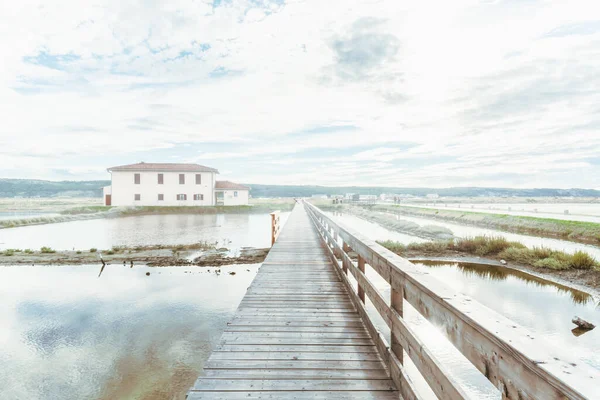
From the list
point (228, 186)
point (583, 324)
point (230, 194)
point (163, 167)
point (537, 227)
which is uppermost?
point (163, 167)

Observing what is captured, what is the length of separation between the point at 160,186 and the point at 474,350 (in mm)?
43846

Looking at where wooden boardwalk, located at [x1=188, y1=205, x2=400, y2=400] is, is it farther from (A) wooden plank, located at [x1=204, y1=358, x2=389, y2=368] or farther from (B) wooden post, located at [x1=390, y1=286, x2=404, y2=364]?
(B) wooden post, located at [x1=390, y1=286, x2=404, y2=364]

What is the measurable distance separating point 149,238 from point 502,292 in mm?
16972

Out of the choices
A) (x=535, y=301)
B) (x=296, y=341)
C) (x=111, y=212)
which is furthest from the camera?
(x=111, y=212)

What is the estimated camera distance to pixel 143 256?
12.8m

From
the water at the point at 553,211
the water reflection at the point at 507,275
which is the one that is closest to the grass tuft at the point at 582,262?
the water reflection at the point at 507,275

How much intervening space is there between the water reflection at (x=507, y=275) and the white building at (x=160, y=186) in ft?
114

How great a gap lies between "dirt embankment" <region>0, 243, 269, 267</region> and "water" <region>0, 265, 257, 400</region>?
152cm

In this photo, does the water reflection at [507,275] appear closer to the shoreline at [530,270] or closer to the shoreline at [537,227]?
the shoreline at [530,270]

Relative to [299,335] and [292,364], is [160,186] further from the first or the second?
[292,364]

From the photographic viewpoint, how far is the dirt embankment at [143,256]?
11.9 meters

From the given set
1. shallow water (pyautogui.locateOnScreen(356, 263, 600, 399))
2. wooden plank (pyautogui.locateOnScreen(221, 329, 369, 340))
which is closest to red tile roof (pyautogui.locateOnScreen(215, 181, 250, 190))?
shallow water (pyautogui.locateOnScreen(356, 263, 600, 399))

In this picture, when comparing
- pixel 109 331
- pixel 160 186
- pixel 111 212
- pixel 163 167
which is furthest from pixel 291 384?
pixel 163 167

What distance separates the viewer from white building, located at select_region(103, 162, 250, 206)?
4016 centimetres
